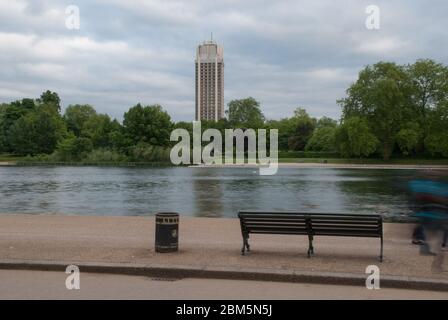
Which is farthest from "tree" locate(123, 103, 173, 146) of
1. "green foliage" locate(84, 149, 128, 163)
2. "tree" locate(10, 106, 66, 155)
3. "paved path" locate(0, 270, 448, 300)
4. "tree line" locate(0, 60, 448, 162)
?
"paved path" locate(0, 270, 448, 300)

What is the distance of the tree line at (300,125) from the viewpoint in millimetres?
97312

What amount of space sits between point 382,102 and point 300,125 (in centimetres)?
4515

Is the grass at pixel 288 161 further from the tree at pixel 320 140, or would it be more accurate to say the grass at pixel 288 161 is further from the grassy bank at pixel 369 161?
the tree at pixel 320 140

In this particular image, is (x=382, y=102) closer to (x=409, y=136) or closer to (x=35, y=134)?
(x=409, y=136)

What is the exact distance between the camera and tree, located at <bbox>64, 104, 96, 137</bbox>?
15525cm

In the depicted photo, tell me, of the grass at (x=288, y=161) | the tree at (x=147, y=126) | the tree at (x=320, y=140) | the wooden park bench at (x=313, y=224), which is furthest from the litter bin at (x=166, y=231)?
the tree at (x=320, y=140)

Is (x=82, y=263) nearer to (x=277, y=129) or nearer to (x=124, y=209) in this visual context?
(x=124, y=209)

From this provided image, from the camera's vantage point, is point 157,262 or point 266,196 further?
point 266,196

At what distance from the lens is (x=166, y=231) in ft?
36.9

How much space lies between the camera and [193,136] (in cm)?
13412

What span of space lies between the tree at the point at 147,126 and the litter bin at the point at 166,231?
11039 cm

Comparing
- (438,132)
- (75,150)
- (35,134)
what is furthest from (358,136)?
(35,134)
